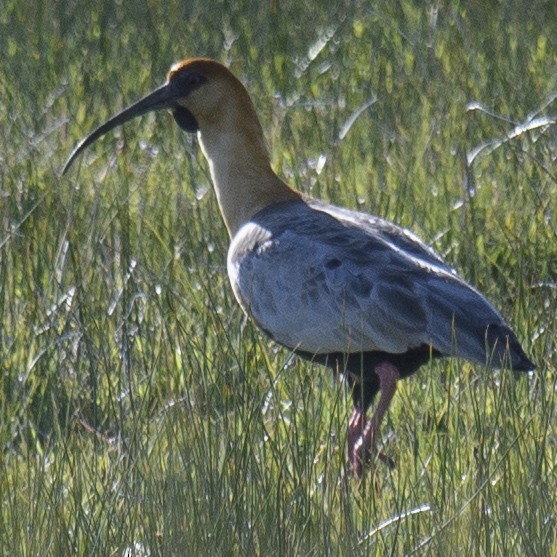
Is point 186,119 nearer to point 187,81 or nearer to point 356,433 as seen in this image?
point 187,81

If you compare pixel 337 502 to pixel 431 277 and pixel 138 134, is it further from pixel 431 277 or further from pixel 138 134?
pixel 138 134

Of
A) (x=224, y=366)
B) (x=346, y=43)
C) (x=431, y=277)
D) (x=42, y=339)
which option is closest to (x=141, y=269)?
(x=42, y=339)

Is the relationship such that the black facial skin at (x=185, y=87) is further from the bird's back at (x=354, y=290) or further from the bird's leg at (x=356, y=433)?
the bird's leg at (x=356, y=433)

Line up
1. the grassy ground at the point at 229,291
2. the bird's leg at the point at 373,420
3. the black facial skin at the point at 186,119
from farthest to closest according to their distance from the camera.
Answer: the black facial skin at the point at 186,119 → the bird's leg at the point at 373,420 → the grassy ground at the point at 229,291

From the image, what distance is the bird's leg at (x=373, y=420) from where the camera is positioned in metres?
5.08

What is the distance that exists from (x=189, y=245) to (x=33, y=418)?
132 cm

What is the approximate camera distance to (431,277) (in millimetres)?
5344

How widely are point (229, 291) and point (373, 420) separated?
118 cm

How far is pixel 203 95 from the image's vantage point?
6.26 meters

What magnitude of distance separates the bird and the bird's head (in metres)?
0.05

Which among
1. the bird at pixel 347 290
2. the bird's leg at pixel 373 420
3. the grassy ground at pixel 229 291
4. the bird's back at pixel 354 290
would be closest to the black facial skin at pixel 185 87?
the bird at pixel 347 290

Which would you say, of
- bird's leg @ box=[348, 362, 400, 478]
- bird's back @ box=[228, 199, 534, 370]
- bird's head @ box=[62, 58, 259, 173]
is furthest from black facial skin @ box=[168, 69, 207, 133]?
bird's leg @ box=[348, 362, 400, 478]

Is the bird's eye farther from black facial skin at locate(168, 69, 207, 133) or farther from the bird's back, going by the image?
the bird's back

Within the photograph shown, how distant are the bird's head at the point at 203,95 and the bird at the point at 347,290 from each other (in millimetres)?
54
